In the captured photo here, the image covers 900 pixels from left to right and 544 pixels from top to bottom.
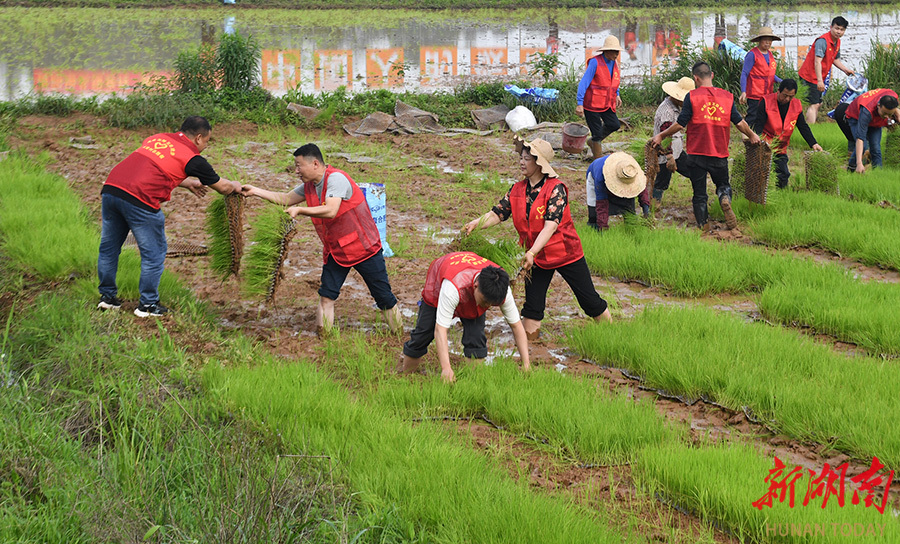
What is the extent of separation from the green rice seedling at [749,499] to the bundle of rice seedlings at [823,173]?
6.07 metres

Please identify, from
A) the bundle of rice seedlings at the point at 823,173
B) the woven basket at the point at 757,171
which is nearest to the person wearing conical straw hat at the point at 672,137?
the woven basket at the point at 757,171

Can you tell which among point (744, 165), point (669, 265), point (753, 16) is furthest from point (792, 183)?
point (753, 16)

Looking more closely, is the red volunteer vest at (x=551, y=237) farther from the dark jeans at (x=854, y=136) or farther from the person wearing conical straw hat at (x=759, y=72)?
the dark jeans at (x=854, y=136)

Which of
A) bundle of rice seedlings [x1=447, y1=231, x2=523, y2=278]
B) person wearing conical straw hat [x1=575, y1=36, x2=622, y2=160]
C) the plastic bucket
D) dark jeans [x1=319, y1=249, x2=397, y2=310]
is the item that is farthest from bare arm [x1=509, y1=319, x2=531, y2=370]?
the plastic bucket

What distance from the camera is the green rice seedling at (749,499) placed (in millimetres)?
3449

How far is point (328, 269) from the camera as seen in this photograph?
595 centimetres

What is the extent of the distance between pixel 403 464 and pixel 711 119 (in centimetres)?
567

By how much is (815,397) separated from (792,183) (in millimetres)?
5730

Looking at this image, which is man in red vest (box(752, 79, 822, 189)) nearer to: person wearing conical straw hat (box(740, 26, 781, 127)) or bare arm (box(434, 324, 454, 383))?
person wearing conical straw hat (box(740, 26, 781, 127))

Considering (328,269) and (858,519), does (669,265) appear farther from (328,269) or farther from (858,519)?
(858,519)

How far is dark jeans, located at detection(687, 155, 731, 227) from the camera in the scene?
8445 millimetres

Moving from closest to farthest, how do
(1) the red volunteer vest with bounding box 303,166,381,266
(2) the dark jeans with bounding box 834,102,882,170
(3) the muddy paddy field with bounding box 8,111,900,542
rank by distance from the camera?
(3) the muddy paddy field with bounding box 8,111,900,542 → (1) the red volunteer vest with bounding box 303,166,381,266 → (2) the dark jeans with bounding box 834,102,882,170

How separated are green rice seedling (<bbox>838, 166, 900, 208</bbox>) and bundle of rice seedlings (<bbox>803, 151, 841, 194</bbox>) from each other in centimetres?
21

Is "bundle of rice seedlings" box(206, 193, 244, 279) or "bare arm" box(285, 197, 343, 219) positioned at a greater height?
"bare arm" box(285, 197, 343, 219)
